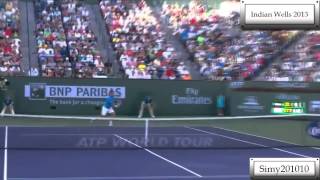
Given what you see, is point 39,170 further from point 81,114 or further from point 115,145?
point 81,114

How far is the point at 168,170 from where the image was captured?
427 inches

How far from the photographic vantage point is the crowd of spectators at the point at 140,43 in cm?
2864

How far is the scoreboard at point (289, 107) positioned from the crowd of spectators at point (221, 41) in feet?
8.53

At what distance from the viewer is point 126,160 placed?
1231cm

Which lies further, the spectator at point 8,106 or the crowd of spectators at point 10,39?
the crowd of spectators at point 10,39

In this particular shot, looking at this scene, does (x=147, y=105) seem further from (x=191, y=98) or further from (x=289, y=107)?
(x=289, y=107)

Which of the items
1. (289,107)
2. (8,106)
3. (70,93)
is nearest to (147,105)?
(70,93)

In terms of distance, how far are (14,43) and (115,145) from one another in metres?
14.4

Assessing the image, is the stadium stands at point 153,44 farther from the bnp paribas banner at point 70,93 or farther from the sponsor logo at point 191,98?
the sponsor logo at point 191,98

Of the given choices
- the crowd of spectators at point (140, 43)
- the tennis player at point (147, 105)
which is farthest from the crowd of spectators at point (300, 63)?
the tennis player at point (147, 105)

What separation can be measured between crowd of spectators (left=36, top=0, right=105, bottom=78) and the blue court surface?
10461 millimetres

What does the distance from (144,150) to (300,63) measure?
592 inches

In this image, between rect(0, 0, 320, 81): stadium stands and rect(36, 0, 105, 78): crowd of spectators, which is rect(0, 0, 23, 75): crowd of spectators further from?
rect(36, 0, 105, 78): crowd of spectators

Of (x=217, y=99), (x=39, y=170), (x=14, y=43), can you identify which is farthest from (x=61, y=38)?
(x=39, y=170)
